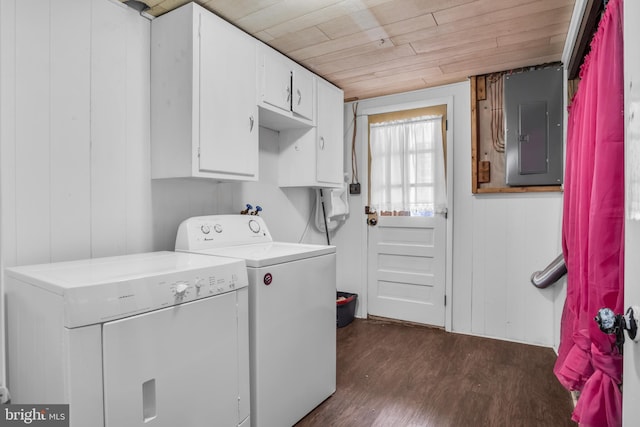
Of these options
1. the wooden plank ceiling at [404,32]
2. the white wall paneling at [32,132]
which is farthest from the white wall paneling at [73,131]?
the wooden plank ceiling at [404,32]

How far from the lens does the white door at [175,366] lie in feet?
3.88

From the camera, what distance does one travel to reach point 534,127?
9.21 ft

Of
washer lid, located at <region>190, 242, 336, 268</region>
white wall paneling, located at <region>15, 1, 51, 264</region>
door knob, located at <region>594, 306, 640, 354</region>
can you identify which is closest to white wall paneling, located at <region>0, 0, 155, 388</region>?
white wall paneling, located at <region>15, 1, 51, 264</region>

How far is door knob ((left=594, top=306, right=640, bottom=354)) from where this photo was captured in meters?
0.74

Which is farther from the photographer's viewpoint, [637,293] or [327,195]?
[327,195]

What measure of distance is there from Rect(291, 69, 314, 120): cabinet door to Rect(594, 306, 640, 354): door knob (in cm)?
215

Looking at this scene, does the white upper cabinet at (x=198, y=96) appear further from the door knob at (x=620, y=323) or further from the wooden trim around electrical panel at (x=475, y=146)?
the wooden trim around electrical panel at (x=475, y=146)

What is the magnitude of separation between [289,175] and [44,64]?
5.52 feet

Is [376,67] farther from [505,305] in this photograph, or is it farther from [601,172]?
[505,305]

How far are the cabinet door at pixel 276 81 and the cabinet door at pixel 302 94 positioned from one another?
70mm

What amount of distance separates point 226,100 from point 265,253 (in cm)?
88

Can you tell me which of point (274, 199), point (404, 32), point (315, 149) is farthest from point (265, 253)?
point (404, 32)

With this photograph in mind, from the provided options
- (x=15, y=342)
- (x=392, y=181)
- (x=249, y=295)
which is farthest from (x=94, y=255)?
(x=392, y=181)

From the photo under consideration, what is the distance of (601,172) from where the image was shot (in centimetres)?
120
